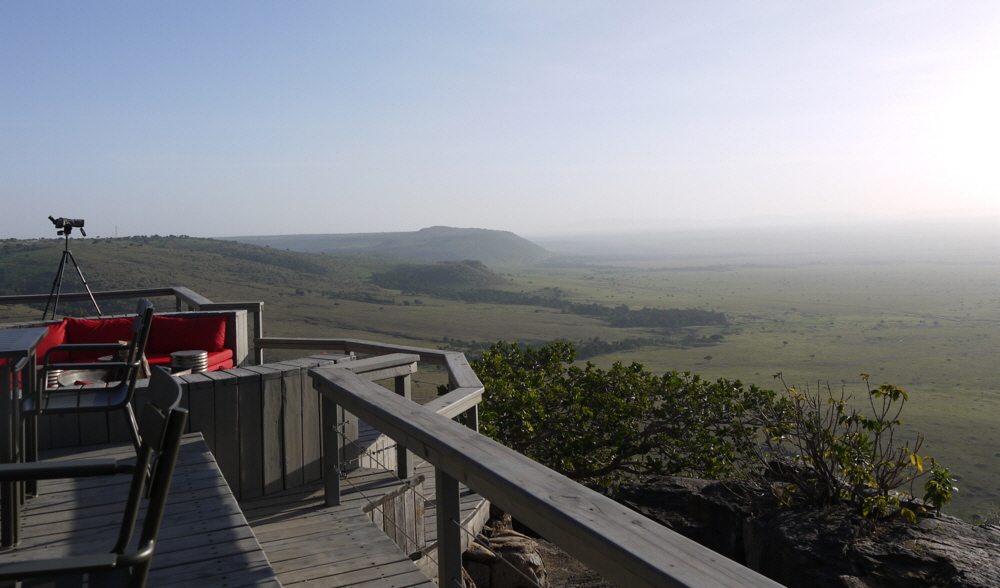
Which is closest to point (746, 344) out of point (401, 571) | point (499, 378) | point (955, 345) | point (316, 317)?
point (955, 345)

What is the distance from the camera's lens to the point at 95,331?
5910 mm

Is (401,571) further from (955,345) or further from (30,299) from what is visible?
(955,345)

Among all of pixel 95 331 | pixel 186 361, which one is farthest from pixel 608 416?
pixel 95 331

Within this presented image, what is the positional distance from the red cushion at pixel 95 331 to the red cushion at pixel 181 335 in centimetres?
28

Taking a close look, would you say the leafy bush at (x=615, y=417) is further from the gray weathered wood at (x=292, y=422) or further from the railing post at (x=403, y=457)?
the gray weathered wood at (x=292, y=422)

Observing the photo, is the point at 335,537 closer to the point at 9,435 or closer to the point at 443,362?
the point at 9,435

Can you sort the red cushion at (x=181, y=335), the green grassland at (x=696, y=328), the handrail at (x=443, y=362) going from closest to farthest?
the handrail at (x=443, y=362), the red cushion at (x=181, y=335), the green grassland at (x=696, y=328)

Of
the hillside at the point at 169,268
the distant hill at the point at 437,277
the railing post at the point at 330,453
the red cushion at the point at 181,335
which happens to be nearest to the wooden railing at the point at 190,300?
the red cushion at the point at 181,335

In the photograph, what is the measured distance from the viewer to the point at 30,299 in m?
7.27

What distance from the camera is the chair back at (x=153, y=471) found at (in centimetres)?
136

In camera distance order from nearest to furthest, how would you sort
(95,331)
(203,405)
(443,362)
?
(203,405) → (443,362) → (95,331)

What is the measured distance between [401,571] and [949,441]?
53.3m

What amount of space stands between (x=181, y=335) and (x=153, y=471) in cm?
534

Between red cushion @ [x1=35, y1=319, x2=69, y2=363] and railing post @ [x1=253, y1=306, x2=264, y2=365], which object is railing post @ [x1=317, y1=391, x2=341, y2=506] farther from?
red cushion @ [x1=35, y1=319, x2=69, y2=363]
